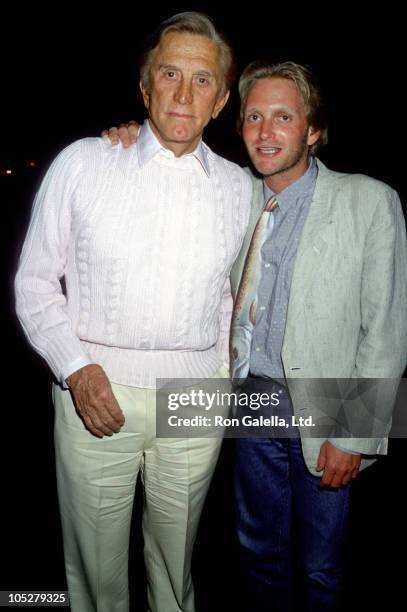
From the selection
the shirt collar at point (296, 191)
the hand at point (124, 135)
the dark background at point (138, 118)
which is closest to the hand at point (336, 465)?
the shirt collar at point (296, 191)

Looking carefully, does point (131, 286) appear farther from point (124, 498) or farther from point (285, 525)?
point (285, 525)

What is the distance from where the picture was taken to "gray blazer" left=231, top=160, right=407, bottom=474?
57.6 inches

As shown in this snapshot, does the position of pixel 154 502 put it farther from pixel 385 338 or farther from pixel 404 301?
pixel 404 301

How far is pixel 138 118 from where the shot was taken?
8258 mm

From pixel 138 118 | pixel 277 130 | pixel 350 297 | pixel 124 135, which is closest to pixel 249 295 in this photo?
pixel 350 297

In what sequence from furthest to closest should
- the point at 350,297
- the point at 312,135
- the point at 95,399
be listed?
1. the point at 312,135
2. the point at 350,297
3. the point at 95,399

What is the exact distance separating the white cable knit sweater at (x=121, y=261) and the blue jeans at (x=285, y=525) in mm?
503

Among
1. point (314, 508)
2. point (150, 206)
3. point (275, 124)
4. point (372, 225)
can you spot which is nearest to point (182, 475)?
point (314, 508)

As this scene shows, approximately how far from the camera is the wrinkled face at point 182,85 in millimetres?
1413

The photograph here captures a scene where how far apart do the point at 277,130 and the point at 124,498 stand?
51.7 inches

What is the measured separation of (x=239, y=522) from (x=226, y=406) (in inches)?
21.6

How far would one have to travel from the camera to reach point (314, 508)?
163cm

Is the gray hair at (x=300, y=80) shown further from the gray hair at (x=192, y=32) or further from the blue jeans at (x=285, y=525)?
the blue jeans at (x=285, y=525)

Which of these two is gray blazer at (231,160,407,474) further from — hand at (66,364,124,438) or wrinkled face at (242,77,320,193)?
hand at (66,364,124,438)
